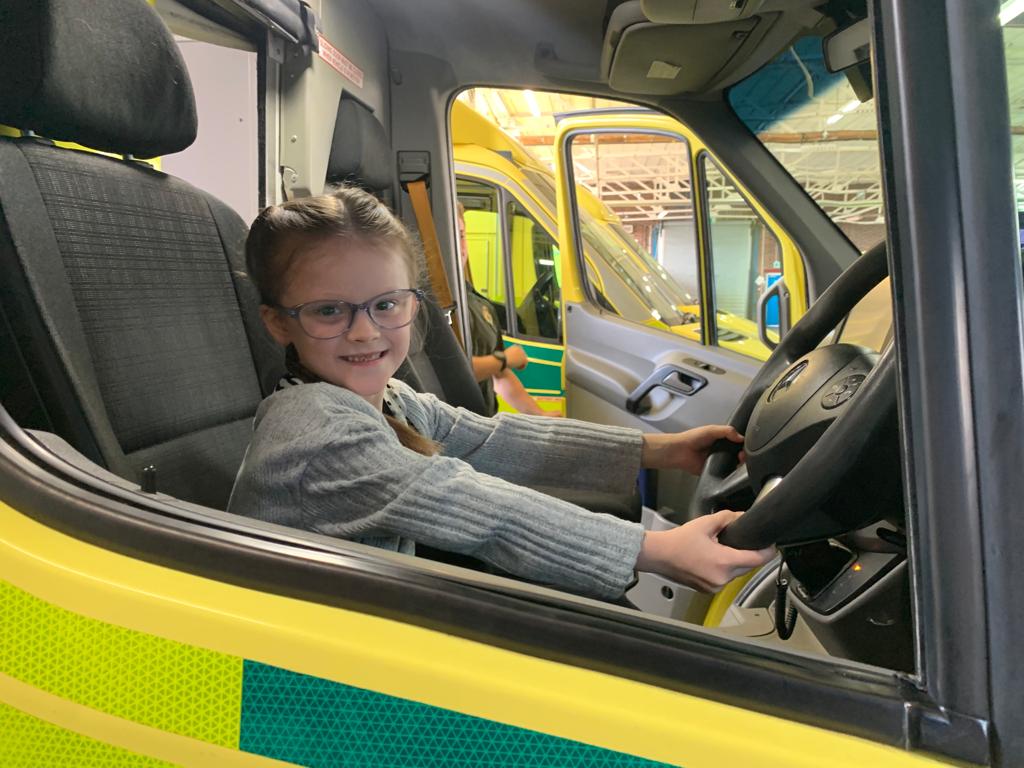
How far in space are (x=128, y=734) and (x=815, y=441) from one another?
0.62 metres

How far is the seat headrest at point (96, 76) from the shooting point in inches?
29.9

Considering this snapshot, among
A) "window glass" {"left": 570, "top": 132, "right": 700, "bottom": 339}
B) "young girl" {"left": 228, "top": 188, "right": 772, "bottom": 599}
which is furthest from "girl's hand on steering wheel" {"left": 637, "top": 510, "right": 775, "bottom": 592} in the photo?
"window glass" {"left": 570, "top": 132, "right": 700, "bottom": 339}

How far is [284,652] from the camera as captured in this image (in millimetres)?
506

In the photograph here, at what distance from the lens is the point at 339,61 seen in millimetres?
2053

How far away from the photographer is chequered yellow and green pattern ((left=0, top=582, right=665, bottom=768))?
19.2 inches

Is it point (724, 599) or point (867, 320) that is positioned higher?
point (867, 320)

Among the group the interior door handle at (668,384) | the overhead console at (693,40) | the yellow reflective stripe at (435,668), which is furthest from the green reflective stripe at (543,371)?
the yellow reflective stripe at (435,668)

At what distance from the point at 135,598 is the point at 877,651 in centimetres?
64

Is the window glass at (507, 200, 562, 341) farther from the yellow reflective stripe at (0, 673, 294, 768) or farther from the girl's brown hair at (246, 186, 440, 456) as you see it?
the yellow reflective stripe at (0, 673, 294, 768)

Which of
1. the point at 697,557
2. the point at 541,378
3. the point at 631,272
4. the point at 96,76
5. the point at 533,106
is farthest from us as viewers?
the point at 533,106

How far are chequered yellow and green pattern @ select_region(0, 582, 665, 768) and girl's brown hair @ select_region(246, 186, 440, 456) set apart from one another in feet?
1.46

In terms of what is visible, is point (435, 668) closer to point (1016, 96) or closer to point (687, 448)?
point (1016, 96)

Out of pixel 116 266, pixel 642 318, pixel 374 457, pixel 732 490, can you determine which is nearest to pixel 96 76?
pixel 116 266

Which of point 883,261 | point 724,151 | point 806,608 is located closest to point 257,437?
point 806,608
